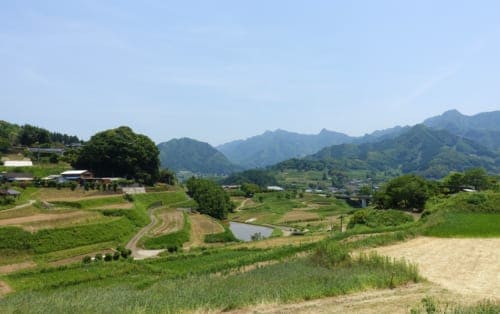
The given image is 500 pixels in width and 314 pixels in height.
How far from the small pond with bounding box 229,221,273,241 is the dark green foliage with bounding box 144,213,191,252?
49.0 feet

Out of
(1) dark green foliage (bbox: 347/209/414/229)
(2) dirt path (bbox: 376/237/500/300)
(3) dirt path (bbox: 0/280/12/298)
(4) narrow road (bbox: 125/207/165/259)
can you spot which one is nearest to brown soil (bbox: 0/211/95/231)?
(4) narrow road (bbox: 125/207/165/259)

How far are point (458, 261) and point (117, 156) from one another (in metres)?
65.0

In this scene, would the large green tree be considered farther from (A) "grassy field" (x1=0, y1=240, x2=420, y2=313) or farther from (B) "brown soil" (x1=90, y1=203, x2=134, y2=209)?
(A) "grassy field" (x1=0, y1=240, x2=420, y2=313)

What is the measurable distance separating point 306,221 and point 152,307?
2800 inches

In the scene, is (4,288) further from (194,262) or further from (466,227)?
(466,227)

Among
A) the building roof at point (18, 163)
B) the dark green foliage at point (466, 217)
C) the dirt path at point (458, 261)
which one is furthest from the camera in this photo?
the building roof at point (18, 163)

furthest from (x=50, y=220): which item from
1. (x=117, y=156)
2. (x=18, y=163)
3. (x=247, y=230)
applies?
(x=247, y=230)

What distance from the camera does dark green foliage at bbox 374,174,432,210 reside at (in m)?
48.1

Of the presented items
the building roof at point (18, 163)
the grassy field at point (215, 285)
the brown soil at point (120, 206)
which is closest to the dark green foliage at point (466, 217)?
the grassy field at point (215, 285)

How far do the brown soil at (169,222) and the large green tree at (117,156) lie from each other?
15715 mm

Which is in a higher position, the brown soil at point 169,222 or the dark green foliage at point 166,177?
the dark green foliage at point 166,177

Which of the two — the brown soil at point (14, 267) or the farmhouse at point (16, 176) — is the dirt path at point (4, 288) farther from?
the farmhouse at point (16, 176)

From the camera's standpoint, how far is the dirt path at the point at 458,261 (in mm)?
13938

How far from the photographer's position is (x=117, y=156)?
74000mm
